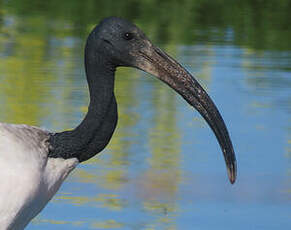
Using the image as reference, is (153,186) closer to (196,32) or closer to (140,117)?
(140,117)

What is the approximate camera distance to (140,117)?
11.3 m

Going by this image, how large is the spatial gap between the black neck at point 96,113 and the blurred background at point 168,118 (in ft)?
4.37

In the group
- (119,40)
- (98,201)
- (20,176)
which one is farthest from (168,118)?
(20,176)

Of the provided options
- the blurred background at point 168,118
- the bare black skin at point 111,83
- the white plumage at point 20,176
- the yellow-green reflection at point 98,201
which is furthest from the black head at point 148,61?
the yellow-green reflection at point 98,201

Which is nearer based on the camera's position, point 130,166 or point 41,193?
point 41,193

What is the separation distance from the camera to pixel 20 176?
6.23 m

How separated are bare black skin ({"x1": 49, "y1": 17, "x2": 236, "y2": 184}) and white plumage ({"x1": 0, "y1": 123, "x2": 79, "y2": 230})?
0.19m

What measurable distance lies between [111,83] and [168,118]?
4.60 m

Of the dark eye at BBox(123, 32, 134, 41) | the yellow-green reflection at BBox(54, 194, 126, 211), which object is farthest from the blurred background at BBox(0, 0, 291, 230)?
the dark eye at BBox(123, 32, 134, 41)

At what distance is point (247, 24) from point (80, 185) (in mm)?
10180

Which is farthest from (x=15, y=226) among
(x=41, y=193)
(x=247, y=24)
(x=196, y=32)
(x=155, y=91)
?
(x=247, y=24)

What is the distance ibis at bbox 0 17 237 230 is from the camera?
6.24m

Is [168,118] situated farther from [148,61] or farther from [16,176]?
[16,176]

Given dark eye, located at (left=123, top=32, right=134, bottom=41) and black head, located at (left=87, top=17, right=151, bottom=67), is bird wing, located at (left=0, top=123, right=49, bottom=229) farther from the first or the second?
dark eye, located at (left=123, top=32, right=134, bottom=41)
